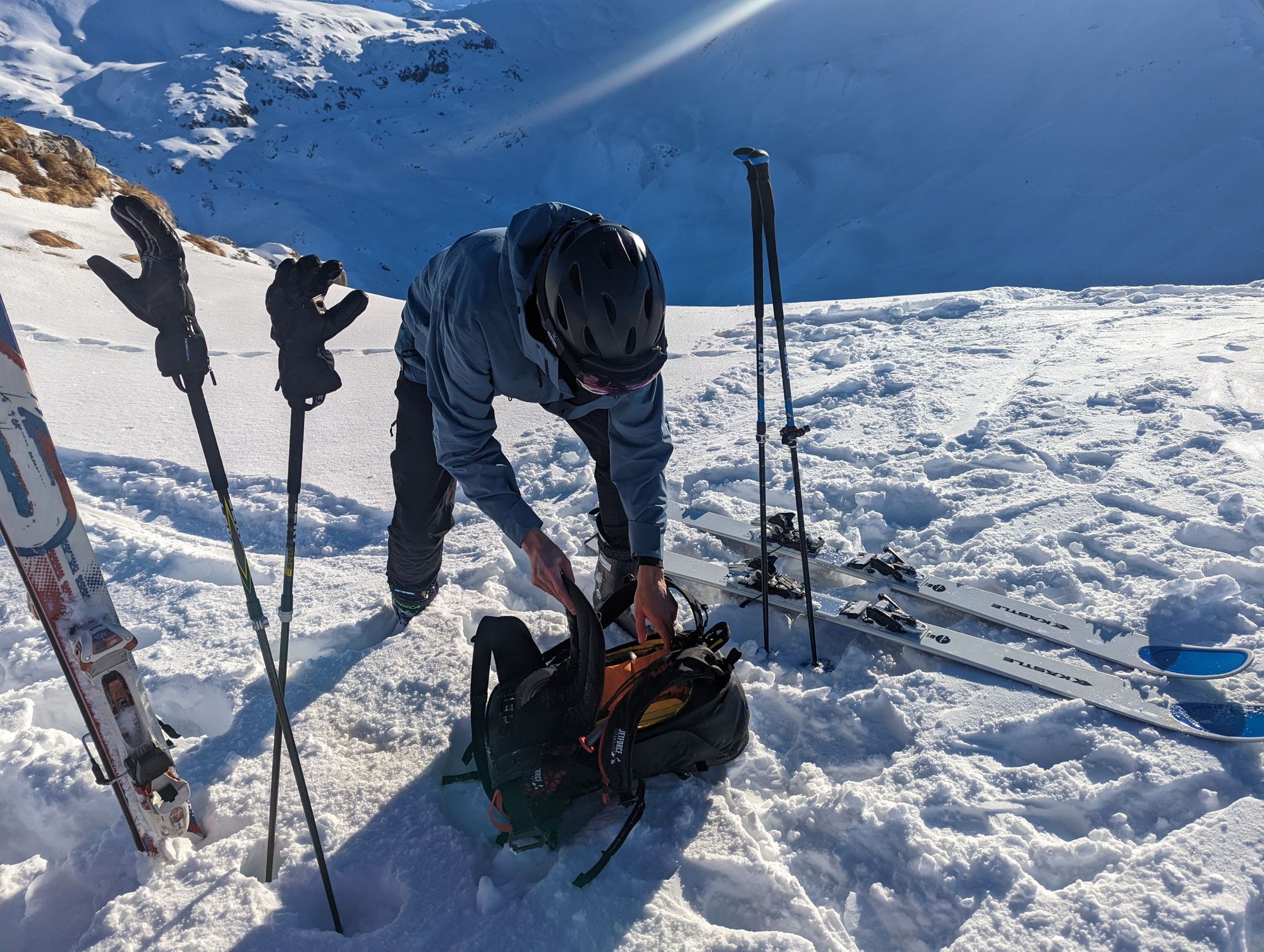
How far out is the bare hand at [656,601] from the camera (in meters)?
2.36

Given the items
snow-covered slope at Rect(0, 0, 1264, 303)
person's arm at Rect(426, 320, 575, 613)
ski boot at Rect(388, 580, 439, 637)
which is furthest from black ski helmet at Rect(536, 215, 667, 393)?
snow-covered slope at Rect(0, 0, 1264, 303)

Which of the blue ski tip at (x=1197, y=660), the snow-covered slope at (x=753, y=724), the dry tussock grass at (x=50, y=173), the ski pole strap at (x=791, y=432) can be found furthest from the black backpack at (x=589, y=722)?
the dry tussock grass at (x=50, y=173)

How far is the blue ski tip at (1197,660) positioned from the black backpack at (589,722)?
1604 millimetres

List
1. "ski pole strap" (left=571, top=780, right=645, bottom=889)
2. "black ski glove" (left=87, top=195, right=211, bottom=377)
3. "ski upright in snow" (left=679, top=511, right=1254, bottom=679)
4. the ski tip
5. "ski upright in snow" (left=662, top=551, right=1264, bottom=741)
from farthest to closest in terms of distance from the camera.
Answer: "ski upright in snow" (left=679, top=511, right=1254, bottom=679) < "ski upright in snow" (left=662, top=551, right=1264, bottom=741) < the ski tip < "ski pole strap" (left=571, top=780, right=645, bottom=889) < "black ski glove" (left=87, top=195, right=211, bottom=377)

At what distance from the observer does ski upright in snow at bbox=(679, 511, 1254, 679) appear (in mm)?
2576

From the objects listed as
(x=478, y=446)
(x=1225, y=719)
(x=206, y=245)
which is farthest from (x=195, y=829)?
(x=206, y=245)

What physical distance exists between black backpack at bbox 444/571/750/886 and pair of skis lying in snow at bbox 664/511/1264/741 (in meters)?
0.91

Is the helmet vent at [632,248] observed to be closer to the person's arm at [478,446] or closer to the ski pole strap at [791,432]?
the person's arm at [478,446]

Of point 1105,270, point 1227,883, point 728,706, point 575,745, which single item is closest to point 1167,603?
point 1227,883

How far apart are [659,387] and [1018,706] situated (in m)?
1.68

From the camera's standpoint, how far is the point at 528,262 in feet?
6.74

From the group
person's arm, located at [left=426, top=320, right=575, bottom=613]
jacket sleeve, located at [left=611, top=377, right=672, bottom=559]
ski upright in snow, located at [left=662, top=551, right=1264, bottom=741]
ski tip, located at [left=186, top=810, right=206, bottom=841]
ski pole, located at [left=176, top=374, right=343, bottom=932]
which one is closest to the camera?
ski pole, located at [left=176, top=374, right=343, bottom=932]

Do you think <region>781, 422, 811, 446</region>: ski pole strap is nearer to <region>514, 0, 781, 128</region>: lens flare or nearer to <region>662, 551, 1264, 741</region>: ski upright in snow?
<region>662, 551, 1264, 741</region>: ski upright in snow

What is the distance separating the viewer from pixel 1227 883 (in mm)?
1783
